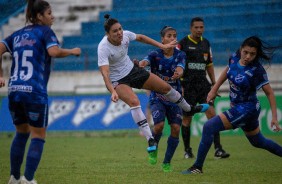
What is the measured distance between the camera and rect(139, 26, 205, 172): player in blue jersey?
9.62 m

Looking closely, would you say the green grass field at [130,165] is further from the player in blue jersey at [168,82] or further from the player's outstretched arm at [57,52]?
the player's outstretched arm at [57,52]

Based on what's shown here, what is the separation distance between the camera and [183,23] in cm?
2041

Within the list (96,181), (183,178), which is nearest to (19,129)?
(96,181)

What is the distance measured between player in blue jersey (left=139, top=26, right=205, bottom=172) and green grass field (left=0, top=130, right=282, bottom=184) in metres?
0.50

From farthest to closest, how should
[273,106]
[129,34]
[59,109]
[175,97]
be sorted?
[59,109], [129,34], [175,97], [273,106]

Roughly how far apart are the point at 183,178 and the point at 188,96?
161 inches

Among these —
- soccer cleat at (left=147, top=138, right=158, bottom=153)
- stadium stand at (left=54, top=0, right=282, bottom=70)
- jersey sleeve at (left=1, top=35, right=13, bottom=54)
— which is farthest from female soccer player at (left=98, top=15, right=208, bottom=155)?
stadium stand at (left=54, top=0, right=282, bottom=70)

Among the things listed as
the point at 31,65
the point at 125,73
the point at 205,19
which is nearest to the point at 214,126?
the point at 125,73

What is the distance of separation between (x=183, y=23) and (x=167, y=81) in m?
10.7

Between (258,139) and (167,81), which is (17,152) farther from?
(167,81)

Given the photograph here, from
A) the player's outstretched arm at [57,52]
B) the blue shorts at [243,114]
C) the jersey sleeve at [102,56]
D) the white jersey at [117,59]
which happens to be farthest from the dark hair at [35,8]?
the blue shorts at [243,114]

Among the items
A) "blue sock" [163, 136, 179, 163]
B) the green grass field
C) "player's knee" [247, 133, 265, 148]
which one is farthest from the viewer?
"blue sock" [163, 136, 179, 163]

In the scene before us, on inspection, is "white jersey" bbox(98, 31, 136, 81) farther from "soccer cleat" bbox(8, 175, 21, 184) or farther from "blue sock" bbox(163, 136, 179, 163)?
"soccer cleat" bbox(8, 175, 21, 184)

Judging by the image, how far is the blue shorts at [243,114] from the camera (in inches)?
324
